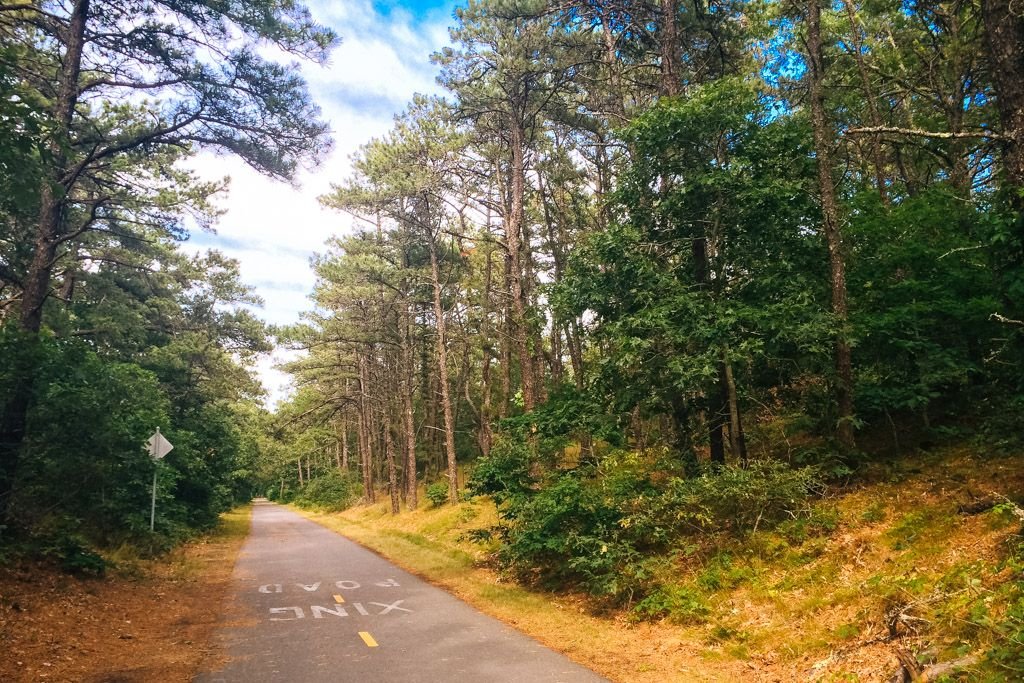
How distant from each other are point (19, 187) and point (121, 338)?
48.0ft

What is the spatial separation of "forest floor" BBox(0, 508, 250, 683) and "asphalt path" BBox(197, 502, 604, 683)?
0.55 metres

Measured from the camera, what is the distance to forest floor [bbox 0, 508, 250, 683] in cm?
675

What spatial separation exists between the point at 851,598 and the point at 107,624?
10290 mm

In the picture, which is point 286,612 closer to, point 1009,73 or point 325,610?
point 325,610

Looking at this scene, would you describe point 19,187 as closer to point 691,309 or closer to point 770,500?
point 691,309

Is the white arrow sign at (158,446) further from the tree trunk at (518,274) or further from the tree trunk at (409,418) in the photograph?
the tree trunk at (409,418)

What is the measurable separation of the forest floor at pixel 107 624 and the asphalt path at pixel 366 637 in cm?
55

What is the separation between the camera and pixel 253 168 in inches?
525

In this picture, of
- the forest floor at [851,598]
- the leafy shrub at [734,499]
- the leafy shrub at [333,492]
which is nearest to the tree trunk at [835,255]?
the forest floor at [851,598]

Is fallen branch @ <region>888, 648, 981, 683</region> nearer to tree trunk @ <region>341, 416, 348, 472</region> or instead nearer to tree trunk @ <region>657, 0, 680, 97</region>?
tree trunk @ <region>657, 0, 680, 97</region>

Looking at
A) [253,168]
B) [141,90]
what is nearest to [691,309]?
[253,168]

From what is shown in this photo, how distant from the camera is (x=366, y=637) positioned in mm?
7902

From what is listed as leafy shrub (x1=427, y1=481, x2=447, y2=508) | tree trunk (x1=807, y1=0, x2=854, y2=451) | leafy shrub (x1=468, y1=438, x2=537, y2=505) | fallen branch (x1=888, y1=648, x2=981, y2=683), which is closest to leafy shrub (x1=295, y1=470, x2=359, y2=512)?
leafy shrub (x1=427, y1=481, x2=447, y2=508)

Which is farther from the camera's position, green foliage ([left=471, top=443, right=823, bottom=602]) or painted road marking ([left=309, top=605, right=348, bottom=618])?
painted road marking ([left=309, top=605, right=348, bottom=618])
